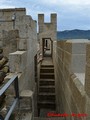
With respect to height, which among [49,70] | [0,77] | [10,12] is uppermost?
→ [10,12]

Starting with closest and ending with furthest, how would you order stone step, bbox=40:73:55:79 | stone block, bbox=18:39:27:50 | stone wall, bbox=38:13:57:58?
stone block, bbox=18:39:27:50, stone step, bbox=40:73:55:79, stone wall, bbox=38:13:57:58

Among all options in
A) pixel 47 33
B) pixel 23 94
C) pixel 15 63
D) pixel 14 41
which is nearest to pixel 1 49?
pixel 14 41

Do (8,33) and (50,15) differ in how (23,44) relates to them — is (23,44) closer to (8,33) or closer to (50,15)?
(8,33)

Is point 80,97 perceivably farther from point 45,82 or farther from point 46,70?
point 46,70

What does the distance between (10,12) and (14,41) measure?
3293mm

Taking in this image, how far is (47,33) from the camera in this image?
57.4 ft

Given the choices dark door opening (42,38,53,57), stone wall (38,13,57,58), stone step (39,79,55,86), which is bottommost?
stone step (39,79,55,86)

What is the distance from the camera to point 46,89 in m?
11.4

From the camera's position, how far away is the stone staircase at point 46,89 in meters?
10.5

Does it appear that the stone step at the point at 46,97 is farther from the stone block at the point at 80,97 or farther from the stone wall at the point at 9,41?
the stone block at the point at 80,97

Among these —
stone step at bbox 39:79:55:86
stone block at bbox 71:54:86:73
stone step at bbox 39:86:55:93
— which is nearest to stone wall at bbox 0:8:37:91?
stone block at bbox 71:54:86:73

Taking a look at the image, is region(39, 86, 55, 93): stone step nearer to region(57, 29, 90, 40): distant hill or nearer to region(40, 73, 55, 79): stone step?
region(40, 73, 55, 79): stone step

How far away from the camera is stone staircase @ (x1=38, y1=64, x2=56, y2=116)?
1047cm

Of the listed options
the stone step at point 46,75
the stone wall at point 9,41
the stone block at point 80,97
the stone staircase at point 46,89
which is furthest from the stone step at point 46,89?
the stone block at point 80,97
